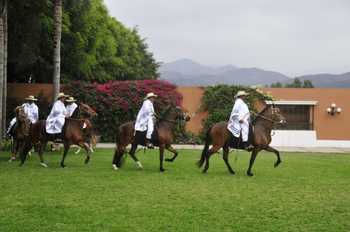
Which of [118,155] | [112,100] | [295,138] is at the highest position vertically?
[112,100]

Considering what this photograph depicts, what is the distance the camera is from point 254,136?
48.7 feet

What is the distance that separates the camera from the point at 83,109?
57.0ft

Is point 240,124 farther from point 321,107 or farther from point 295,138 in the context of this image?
point 321,107

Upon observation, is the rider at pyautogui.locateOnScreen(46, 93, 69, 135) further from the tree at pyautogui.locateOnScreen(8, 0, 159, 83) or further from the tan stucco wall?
the tan stucco wall

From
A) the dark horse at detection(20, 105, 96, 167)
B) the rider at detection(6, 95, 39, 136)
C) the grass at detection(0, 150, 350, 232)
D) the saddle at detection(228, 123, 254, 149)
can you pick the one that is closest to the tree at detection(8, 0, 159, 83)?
the rider at detection(6, 95, 39, 136)

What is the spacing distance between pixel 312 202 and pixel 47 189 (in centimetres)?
540

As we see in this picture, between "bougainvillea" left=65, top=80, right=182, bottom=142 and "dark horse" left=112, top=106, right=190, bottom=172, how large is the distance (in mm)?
12978

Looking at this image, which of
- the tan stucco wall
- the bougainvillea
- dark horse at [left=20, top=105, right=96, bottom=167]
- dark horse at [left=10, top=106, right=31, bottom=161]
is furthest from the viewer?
the tan stucco wall

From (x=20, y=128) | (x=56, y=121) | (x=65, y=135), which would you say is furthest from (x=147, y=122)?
(x=20, y=128)

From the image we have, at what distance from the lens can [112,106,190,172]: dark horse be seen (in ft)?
50.6

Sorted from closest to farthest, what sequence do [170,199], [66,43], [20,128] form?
[170,199]
[20,128]
[66,43]

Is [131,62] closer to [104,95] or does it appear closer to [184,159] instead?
[104,95]

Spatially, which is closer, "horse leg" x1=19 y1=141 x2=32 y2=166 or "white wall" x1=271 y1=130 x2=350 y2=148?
"horse leg" x1=19 y1=141 x2=32 y2=166

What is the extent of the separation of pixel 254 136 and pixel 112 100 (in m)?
15.3
